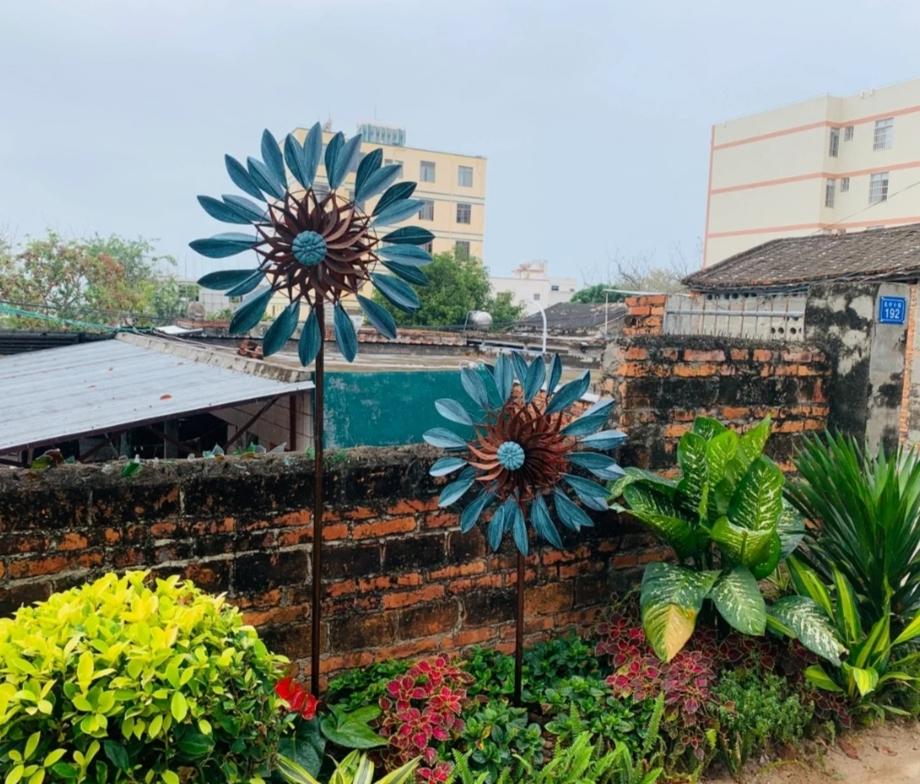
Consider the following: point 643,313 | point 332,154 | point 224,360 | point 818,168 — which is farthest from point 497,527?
point 818,168

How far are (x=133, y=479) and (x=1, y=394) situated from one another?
13.5 feet

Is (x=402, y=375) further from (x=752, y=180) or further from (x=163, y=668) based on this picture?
(x=752, y=180)

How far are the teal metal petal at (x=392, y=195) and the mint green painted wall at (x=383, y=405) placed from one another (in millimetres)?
3382

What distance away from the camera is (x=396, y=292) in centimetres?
241

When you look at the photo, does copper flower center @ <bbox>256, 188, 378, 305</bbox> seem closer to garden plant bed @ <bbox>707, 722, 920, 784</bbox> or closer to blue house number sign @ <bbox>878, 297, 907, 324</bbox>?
garden plant bed @ <bbox>707, 722, 920, 784</bbox>

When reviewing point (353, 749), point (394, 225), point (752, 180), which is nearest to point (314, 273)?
point (394, 225)

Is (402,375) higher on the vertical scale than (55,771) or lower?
higher

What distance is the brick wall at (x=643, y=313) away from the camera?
13.4 feet

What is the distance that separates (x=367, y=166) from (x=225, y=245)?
Answer: 0.51 m

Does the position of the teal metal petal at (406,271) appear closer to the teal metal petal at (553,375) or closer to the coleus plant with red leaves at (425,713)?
the teal metal petal at (553,375)

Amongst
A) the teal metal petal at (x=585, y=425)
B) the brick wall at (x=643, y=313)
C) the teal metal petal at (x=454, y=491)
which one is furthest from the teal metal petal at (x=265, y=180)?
the brick wall at (x=643, y=313)

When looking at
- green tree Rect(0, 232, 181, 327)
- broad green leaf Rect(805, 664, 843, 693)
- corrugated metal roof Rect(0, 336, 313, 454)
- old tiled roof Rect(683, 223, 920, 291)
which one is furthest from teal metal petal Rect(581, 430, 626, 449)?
green tree Rect(0, 232, 181, 327)

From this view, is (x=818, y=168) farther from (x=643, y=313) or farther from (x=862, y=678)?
(x=862, y=678)

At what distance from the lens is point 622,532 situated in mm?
3479
